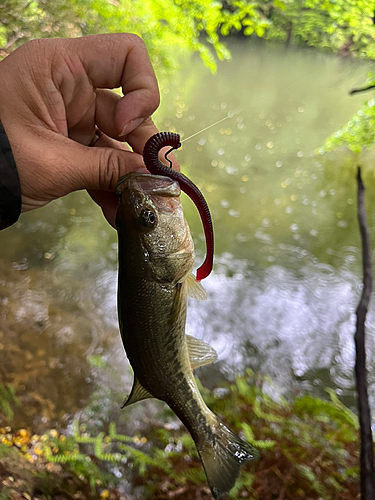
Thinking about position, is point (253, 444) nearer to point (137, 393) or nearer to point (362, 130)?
point (137, 393)

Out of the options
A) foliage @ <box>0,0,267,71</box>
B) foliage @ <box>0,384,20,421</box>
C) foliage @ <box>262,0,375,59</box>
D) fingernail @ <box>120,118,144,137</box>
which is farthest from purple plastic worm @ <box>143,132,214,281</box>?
foliage @ <box>262,0,375,59</box>

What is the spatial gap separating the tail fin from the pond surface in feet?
4.71

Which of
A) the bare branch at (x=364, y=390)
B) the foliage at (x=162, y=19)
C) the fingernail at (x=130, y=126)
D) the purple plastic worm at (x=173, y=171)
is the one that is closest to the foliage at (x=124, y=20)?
the foliage at (x=162, y=19)

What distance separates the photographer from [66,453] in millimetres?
2916

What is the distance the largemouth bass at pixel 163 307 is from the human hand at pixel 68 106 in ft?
0.78

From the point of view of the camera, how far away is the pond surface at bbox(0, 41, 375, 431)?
3545 millimetres

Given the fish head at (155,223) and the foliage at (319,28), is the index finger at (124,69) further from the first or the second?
the foliage at (319,28)

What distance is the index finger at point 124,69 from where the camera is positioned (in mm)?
1461

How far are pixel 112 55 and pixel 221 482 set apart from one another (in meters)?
1.87

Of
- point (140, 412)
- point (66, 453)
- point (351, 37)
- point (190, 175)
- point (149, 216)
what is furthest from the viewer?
point (351, 37)

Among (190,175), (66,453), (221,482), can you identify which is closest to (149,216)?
(221,482)

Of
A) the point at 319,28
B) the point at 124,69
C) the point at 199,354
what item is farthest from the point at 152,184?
the point at 319,28

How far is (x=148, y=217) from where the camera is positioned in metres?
1.23

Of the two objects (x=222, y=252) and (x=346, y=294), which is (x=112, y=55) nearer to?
(x=222, y=252)
